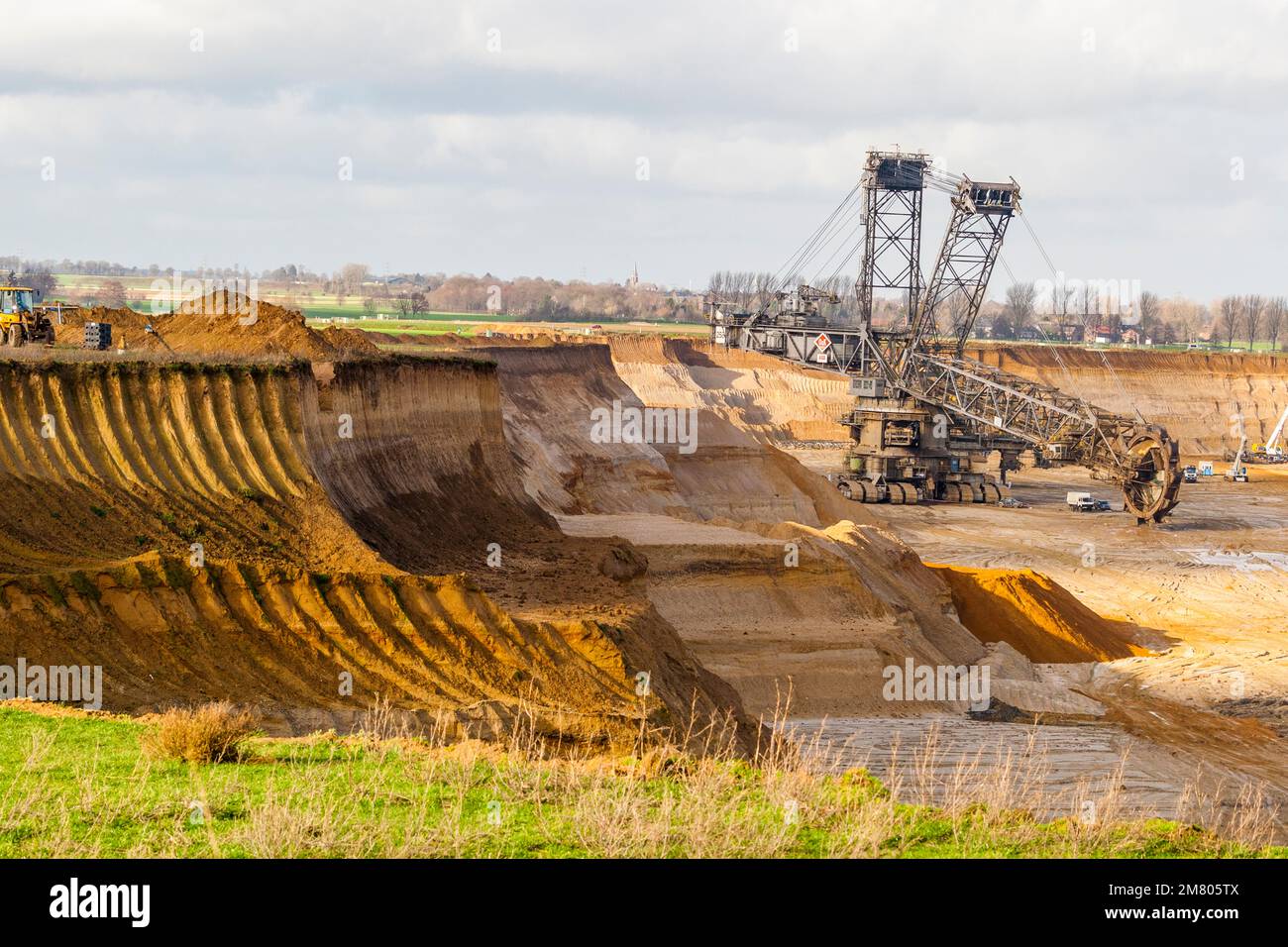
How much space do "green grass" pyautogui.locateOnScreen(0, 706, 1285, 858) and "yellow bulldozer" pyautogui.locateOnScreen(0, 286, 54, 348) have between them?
2466cm

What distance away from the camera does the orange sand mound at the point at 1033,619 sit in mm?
40031

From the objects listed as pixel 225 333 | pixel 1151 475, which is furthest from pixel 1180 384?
pixel 225 333

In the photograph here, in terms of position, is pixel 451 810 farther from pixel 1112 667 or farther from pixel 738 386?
pixel 738 386

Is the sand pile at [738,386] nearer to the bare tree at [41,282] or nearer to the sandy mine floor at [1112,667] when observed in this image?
the sandy mine floor at [1112,667]

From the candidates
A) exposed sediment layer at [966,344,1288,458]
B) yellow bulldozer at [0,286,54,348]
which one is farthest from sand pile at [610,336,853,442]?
yellow bulldozer at [0,286,54,348]

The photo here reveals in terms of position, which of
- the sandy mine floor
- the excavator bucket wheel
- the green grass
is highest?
the green grass

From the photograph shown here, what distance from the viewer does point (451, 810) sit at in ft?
40.3

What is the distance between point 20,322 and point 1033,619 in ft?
93.5

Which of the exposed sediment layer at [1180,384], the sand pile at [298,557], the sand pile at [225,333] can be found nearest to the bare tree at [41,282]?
the sand pile at [225,333]

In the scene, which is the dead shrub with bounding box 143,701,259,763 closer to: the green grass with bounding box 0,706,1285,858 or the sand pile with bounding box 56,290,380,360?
the green grass with bounding box 0,706,1285,858

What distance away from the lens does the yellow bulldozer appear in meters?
36.8

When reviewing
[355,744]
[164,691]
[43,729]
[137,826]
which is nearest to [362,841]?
[137,826]

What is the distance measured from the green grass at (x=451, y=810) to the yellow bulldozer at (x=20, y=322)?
2466 cm
